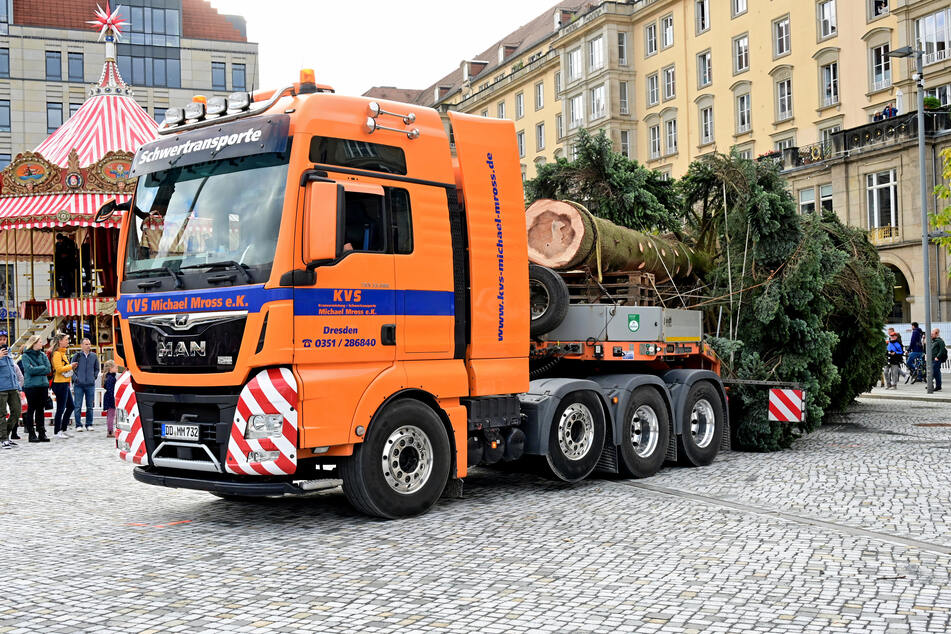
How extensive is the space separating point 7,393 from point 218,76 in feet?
190

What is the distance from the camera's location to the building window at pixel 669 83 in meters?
55.9

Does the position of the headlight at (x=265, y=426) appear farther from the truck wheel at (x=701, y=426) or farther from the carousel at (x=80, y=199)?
the carousel at (x=80, y=199)

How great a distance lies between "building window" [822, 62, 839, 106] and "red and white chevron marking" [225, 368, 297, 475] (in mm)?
42224

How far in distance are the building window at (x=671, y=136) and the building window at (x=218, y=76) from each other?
3156cm

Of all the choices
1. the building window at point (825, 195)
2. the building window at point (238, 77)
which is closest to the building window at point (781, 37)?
the building window at point (825, 195)

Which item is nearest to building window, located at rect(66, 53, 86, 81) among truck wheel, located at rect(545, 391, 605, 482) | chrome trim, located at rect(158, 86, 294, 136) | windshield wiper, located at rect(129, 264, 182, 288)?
chrome trim, located at rect(158, 86, 294, 136)

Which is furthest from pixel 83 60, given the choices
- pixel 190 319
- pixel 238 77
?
pixel 190 319

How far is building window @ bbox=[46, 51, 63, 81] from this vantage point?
67.1 metres

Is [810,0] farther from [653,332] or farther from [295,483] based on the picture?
[295,483]

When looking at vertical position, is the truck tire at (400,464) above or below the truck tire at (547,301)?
below

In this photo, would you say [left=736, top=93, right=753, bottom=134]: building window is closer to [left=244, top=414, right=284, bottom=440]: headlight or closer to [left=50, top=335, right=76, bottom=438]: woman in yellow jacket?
[left=50, top=335, right=76, bottom=438]: woman in yellow jacket

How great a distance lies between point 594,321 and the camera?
10.5 m

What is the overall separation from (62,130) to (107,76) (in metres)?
2.23

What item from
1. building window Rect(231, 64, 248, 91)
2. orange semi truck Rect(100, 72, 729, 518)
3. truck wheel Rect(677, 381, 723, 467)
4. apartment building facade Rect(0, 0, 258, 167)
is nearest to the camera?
orange semi truck Rect(100, 72, 729, 518)
